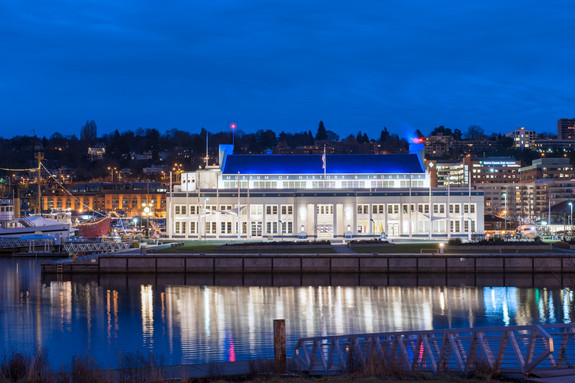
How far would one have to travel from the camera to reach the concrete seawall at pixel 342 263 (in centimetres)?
7500

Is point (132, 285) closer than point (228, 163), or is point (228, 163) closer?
point (132, 285)

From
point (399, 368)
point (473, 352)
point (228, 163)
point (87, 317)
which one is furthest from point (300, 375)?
point (228, 163)

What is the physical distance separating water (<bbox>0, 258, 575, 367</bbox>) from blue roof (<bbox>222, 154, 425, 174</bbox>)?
50.7 m

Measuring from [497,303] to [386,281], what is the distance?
1459cm

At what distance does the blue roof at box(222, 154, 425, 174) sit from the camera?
122 metres

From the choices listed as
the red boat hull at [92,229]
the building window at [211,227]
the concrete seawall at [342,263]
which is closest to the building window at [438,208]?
the building window at [211,227]

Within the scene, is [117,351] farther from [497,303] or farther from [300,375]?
[497,303]

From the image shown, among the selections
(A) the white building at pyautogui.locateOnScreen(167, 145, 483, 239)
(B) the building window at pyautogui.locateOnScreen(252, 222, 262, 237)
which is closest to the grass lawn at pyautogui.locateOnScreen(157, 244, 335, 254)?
(A) the white building at pyautogui.locateOnScreen(167, 145, 483, 239)

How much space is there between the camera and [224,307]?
55.3 m

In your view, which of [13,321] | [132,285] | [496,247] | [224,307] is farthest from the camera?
[496,247]

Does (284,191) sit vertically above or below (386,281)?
above

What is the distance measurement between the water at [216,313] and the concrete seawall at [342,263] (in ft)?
10.6

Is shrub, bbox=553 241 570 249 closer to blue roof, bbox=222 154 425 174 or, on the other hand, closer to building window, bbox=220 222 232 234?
blue roof, bbox=222 154 425 174

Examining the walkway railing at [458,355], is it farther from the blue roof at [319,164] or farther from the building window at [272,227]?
the blue roof at [319,164]
